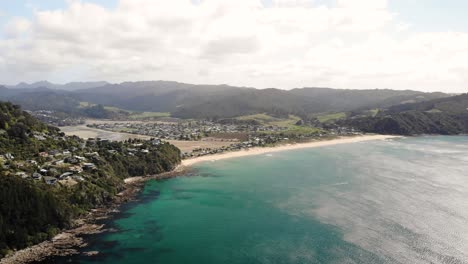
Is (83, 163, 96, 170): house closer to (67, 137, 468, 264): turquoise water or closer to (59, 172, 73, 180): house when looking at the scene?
(59, 172, 73, 180): house

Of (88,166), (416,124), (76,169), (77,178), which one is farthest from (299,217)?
(416,124)

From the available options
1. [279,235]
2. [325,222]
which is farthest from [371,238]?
[279,235]

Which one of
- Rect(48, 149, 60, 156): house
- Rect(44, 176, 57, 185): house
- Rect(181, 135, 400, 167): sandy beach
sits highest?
Rect(48, 149, 60, 156): house

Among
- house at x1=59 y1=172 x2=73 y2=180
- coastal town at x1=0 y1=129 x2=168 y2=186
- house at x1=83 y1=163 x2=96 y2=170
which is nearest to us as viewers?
coastal town at x1=0 y1=129 x2=168 y2=186

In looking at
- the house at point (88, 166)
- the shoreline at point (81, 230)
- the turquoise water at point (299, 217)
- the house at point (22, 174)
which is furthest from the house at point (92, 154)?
the house at point (22, 174)

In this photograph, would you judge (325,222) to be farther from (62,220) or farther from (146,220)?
(62,220)

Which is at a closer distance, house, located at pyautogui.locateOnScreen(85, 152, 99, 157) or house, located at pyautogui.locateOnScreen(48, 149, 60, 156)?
house, located at pyautogui.locateOnScreen(48, 149, 60, 156)

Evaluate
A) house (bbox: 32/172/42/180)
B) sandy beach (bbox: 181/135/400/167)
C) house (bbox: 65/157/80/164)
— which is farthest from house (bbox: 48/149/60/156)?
→ sandy beach (bbox: 181/135/400/167)
